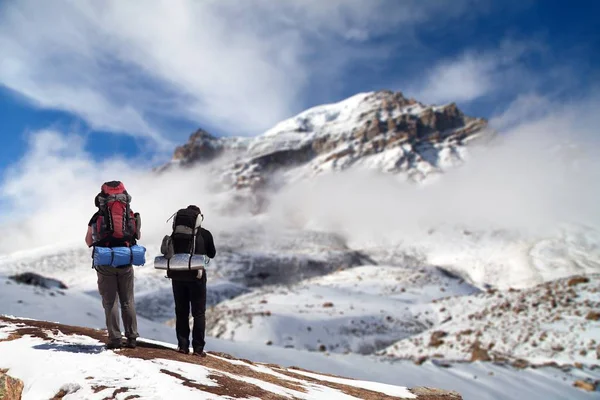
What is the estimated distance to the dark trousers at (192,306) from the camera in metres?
7.20

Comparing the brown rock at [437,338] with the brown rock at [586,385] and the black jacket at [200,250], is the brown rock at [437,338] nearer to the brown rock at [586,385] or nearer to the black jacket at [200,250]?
the brown rock at [586,385]

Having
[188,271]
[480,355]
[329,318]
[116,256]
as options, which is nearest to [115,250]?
[116,256]

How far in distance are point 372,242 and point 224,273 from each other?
52.5 metres

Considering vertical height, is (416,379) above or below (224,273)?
below

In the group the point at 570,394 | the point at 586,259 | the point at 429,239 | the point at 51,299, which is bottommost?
the point at 570,394

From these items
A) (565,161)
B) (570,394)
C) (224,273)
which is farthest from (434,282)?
(565,161)

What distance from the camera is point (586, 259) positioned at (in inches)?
2889

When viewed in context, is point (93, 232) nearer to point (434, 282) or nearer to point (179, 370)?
point (179, 370)

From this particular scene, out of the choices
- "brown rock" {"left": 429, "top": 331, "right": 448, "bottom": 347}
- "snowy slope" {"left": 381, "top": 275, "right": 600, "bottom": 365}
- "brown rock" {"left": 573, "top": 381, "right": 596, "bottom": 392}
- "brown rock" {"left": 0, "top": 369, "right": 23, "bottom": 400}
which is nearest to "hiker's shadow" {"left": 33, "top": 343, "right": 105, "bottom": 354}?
"brown rock" {"left": 0, "top": 369, "right": 23, "bottom": 400}

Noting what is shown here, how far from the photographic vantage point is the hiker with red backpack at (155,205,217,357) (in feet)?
22.8

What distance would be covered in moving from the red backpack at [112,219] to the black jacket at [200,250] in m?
0.88

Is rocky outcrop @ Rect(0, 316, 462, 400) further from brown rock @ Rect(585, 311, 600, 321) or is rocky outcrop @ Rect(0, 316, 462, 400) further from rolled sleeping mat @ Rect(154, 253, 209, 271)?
brown rock @ Rect(585, 311, 600, 321)

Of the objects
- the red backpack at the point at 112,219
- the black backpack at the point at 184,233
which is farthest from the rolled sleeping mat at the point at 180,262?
the red backpack at the point at 112,219

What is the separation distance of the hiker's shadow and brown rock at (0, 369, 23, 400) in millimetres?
1168
